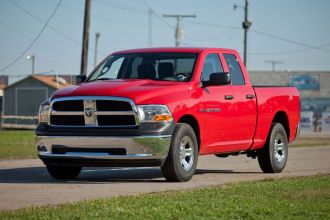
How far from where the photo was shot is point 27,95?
231ft

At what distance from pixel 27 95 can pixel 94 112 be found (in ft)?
193

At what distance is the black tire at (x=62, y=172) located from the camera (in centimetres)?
1348

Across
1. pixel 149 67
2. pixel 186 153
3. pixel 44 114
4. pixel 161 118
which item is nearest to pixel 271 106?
pixel 149 67

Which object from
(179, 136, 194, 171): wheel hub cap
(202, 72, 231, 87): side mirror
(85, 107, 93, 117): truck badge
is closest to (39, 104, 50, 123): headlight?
(85, 107, 93, 117): truck badge

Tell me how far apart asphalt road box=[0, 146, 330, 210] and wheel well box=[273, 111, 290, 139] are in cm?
77

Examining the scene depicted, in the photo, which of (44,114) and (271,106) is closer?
(44,114)

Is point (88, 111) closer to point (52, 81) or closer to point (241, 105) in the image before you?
point (241, 105)

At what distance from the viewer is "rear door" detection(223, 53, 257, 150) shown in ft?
47.6

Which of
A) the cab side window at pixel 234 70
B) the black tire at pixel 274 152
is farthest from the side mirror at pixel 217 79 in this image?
the black tire at pixel 274 152

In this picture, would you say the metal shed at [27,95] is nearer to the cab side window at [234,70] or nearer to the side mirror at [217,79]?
the cab side window at [234,70]

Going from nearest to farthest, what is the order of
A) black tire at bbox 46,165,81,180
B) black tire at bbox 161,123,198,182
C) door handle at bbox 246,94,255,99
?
black tire at bbox 161,123,198,182 < black tire at bbox 46,165,81,180 < door handle at bbox 246,94,255,99

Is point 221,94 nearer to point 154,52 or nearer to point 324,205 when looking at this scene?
point 154,52

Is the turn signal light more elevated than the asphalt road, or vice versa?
the turn signal light

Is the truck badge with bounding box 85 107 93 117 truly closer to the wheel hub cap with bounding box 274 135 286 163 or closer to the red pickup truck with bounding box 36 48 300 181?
the red pickup truck with bounding box 36 48 300 181
